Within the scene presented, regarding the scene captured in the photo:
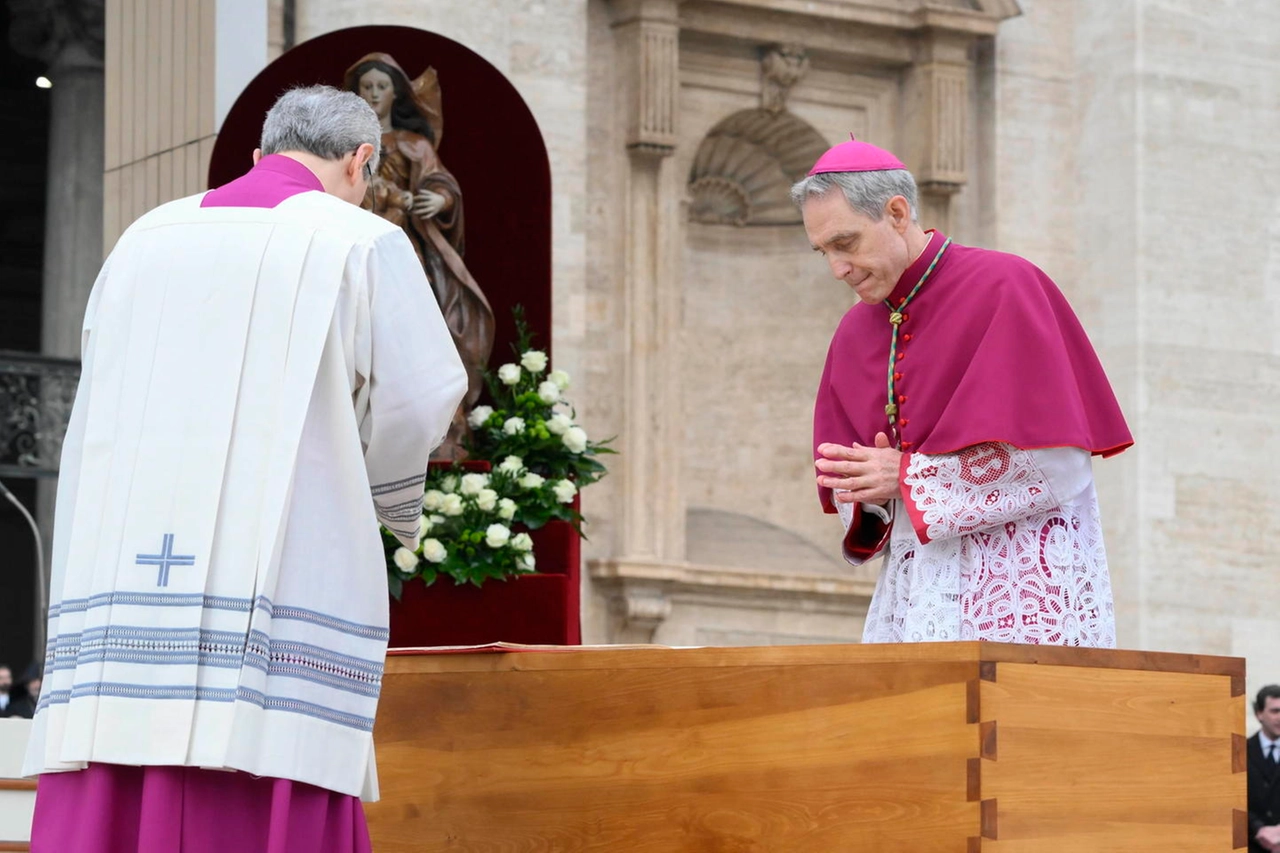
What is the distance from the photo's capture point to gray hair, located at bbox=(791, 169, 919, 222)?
4.05 metres

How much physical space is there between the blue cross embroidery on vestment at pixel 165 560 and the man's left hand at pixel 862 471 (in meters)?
1.27

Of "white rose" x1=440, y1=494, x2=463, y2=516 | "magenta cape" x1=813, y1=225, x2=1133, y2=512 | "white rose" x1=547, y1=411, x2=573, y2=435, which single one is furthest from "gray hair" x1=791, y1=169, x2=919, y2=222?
"white rose" x1=547, y1=411, x2=573, y2=435

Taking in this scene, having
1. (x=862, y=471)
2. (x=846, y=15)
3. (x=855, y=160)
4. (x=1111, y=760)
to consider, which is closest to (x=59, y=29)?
(x=846, y=15)

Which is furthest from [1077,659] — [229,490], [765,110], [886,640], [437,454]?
[765,110]

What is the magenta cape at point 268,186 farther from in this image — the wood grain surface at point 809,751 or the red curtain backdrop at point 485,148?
the red curtain backdrop at point 485,148

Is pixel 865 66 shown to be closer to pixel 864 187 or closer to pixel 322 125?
pixel 864 187

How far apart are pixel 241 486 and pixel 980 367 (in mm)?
1397

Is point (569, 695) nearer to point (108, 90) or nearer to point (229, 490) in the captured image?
point (229, 490)

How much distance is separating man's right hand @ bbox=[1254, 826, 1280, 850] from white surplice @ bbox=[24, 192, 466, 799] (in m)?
6.54

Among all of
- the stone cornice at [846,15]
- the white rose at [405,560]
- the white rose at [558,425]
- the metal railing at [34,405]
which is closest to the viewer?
the white rose at [405,560]

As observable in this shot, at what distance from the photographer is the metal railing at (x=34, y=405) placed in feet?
35.5

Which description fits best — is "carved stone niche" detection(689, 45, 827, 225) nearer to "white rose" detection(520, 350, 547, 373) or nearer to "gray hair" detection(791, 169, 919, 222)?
"white rose" detection(520, 350, 547, 373)

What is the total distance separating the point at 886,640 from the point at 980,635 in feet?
0.92

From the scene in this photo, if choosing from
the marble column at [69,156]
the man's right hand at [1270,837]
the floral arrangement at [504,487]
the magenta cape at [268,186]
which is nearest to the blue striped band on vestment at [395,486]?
the magenta cape at [268,186]
